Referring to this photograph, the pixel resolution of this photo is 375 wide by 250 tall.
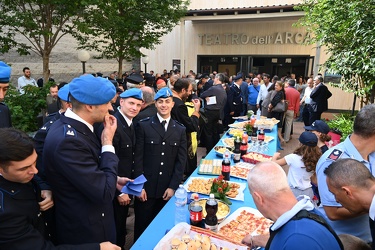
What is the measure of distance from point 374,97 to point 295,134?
359 cm

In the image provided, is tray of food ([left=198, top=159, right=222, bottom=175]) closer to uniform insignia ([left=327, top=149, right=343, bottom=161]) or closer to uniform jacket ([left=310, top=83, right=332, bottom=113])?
uniform insignia ([left=327, top=149, right=343, bottom=161])

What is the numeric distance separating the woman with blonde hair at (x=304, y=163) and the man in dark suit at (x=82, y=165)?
223 centimetres

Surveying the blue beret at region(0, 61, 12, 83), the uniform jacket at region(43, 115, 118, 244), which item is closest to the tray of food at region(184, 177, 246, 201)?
the uniform jacket at region(43, 115, 118, 244)

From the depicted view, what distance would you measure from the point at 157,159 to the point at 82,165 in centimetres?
142

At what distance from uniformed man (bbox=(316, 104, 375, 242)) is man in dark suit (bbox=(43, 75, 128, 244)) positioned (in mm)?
1600

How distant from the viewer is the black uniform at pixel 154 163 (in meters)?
2.96

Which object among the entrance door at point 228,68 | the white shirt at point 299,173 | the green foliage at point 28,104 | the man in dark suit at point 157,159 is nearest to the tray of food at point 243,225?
the man in dark suit at point 157,159

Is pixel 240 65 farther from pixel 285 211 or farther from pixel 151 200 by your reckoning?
pixel 285 211

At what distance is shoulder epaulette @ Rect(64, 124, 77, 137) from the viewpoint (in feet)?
5.38

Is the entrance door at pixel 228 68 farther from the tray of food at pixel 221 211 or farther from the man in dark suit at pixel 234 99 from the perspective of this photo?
the tray of food at pixel 221 211

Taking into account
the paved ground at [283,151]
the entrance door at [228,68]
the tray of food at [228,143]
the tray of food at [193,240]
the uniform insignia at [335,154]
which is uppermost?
the entrance door at [228,68]

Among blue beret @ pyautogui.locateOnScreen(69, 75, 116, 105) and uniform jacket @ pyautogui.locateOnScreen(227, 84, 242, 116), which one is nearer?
blue beret @ pyautogui.locateOnScreen(69, 75, 116, 105)

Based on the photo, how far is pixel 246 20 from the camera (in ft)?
48.2

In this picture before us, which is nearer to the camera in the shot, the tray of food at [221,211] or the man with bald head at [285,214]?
the man with bald head at [285,214]
